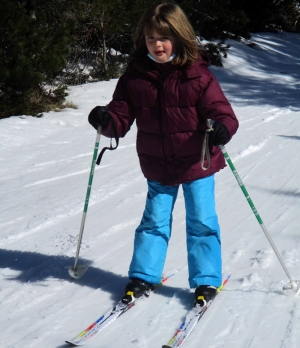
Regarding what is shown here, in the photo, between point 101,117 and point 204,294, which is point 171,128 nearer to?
point 101,117

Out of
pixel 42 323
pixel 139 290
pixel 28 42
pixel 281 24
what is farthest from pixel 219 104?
pixel 281 24

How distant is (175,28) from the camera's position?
3305mm

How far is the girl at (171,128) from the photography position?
3.34 meters

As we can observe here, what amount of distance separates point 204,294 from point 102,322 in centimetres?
60

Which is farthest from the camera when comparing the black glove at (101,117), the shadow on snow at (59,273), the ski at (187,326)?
the shadow on snow at (59,273)

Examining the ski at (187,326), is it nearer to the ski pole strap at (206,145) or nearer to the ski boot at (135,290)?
the ski boot at (135,290)

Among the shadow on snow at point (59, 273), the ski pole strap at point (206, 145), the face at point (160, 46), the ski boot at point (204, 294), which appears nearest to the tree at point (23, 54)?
the shadow on snow at point (59, 273)

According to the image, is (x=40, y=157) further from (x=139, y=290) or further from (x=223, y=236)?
(x=139, y=290)

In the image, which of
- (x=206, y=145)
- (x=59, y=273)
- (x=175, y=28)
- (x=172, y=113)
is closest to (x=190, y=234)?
(x=206, y=145)

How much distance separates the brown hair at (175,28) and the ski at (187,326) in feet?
4.43

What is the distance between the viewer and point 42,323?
10.9ft

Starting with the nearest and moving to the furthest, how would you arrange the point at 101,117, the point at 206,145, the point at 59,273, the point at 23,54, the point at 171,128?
the point at 206,145
the point at 171,128
the point at 101,117
the point at 59,273
the point at 23,54

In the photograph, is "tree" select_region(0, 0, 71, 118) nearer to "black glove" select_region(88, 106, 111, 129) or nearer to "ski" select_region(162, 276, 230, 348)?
"black glove" select_region(88, 106, 111, 129)

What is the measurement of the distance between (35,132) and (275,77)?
10546mm
